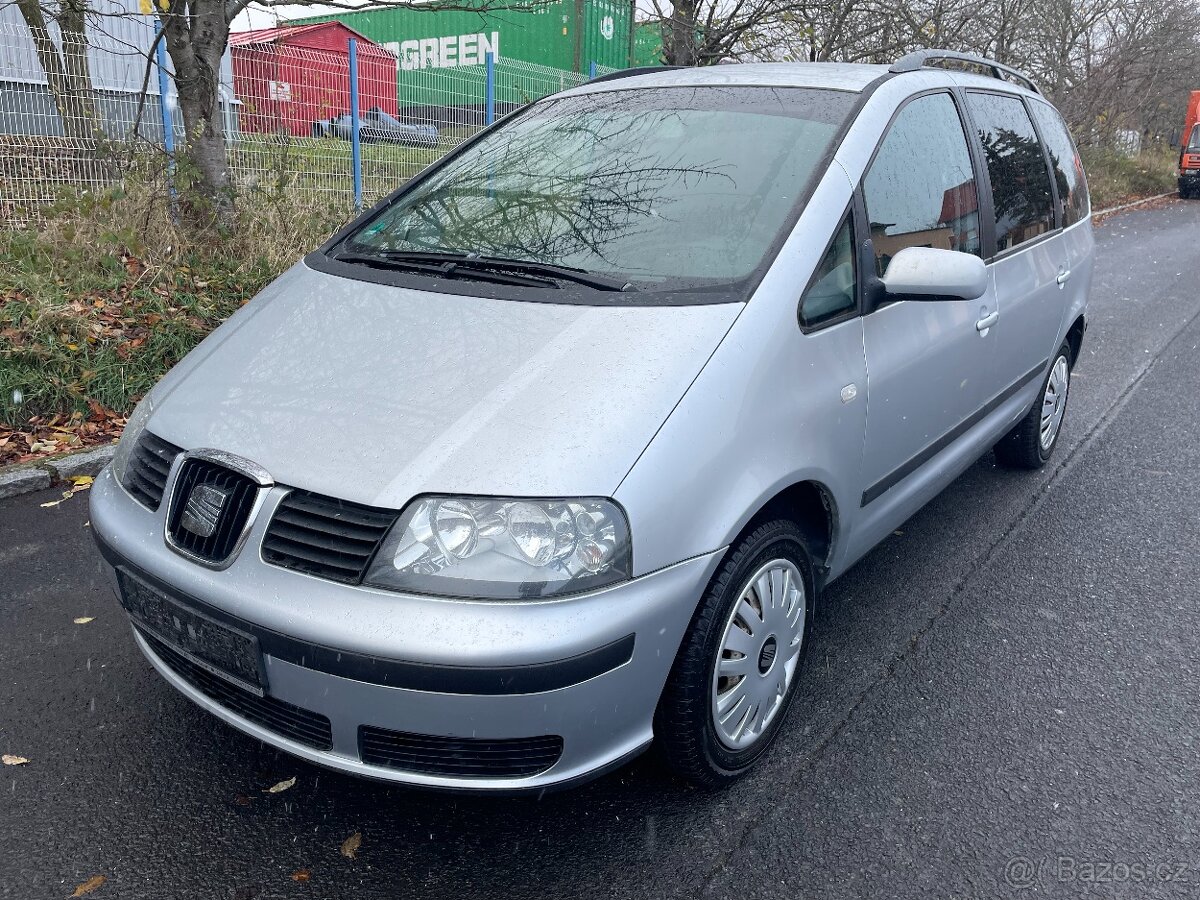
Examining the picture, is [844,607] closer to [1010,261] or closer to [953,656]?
[953,656]

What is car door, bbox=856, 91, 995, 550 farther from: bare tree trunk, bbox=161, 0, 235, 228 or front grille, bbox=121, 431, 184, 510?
bare tree trunk, bbox=161, 0, 235, 228

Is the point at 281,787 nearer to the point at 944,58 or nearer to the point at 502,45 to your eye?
the point at 944,58

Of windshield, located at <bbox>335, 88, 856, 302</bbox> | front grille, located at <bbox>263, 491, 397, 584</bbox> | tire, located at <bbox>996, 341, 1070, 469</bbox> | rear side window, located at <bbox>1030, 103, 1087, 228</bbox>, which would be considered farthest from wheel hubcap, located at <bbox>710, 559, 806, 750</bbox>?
rear side window, located at <bbox>1030, 103, 1087, 228</bbox>

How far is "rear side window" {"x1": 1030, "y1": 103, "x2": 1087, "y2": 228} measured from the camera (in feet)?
14.5

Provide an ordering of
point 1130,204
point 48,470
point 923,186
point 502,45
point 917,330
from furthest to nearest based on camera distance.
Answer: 1. point 1130,204
2. point 502,45
3. point 48,470
4. point 923,186
5. point 917,330

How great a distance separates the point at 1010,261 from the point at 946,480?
900mm

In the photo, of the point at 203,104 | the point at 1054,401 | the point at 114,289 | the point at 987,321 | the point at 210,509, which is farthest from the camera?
the point at 203,104

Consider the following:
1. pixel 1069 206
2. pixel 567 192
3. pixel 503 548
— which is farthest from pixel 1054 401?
pixel 503 548

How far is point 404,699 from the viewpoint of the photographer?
75.1 inches

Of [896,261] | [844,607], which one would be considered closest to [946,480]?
[844,607]

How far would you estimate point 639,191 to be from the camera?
2.83 meters

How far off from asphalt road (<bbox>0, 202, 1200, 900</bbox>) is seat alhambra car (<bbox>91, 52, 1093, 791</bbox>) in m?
0.27

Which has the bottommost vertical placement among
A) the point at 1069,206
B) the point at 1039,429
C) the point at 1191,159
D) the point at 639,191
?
the point at 1039,429

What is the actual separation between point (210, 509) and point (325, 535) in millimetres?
320
